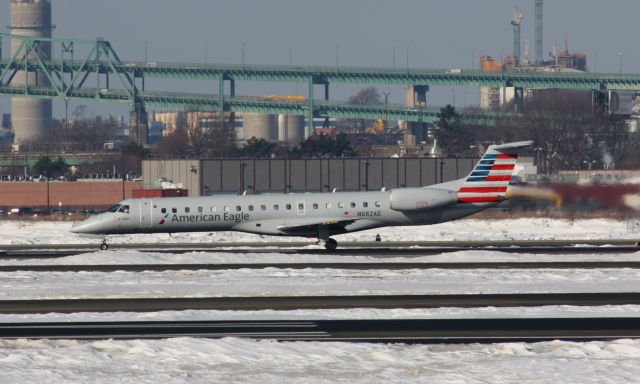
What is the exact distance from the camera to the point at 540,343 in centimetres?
2488

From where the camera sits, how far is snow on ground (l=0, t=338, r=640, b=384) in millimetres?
21297

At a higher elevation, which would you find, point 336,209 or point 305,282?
point 336,209

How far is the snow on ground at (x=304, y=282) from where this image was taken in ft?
118

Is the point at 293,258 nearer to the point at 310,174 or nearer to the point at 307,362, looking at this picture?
the point at 307,362

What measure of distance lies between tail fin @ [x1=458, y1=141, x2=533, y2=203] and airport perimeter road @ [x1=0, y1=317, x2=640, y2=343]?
2395 cm

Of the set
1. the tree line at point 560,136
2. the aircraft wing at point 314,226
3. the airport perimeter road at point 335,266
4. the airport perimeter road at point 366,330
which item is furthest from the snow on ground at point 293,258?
the tree line at point 560,136

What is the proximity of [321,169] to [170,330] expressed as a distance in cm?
7242

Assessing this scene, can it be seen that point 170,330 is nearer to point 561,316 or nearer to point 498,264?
point 561,316

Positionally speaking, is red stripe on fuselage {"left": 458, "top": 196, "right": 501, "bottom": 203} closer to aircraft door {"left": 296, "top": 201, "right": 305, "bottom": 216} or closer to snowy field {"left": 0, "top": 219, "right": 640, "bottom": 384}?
snowy field {"left": 0, "top": 219, "right": 640, "bottom": 384}

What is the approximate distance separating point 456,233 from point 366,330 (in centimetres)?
3920

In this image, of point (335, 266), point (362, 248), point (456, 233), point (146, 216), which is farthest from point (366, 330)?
point (456, 233)

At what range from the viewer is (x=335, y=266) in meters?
44.2

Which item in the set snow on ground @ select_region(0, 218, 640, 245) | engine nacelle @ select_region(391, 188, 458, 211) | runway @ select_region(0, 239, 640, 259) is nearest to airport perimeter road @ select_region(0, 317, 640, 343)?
runway @ select_region(0, 239, 640, 259)

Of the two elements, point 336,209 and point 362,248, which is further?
point 362,248
